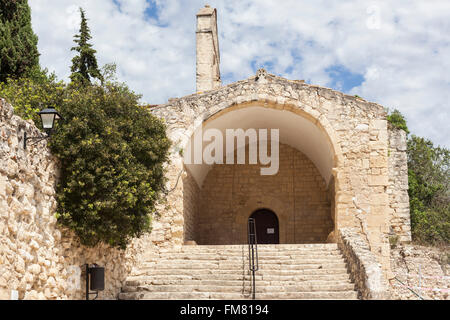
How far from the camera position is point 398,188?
16.0 metres

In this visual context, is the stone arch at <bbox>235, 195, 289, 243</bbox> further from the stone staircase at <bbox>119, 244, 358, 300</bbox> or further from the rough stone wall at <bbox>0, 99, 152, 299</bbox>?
the rough stone wall at <bbox>0, 99, 152, 299</bbox>

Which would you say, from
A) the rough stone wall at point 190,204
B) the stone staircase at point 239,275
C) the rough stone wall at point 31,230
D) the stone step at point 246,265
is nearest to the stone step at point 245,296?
the stone staircase at point 239,275

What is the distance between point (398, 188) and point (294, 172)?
11.2 feet

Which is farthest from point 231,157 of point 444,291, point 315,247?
point 444,291

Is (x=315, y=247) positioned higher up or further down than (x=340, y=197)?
further down

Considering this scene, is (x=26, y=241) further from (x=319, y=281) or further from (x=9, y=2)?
(x=9, y=2)

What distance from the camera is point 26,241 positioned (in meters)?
5.95

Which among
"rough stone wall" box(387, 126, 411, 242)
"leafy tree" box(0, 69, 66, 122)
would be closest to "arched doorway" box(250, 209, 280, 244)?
"rough stone wall" box(387, 126, 411, 242)

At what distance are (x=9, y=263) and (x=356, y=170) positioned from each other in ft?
29.6

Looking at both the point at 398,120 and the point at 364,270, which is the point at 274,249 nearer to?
the point at 364,270

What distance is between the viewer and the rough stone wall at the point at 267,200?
16188mm

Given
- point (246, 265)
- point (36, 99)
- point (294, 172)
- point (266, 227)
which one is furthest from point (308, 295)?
point (294, 172)

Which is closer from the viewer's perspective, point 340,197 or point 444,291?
point 340,197

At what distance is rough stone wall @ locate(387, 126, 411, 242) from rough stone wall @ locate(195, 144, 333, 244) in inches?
80.5
